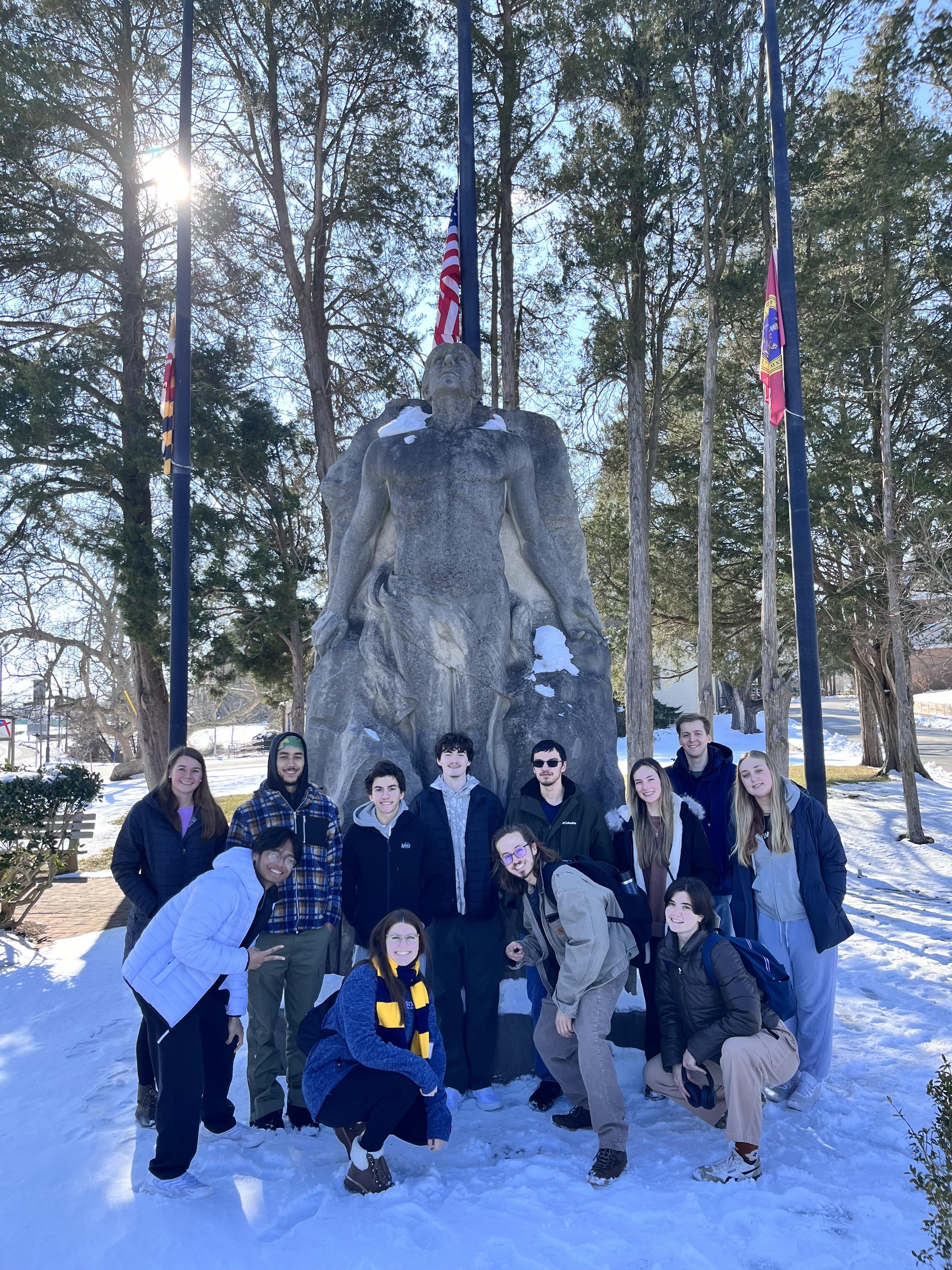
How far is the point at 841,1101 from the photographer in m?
3.82

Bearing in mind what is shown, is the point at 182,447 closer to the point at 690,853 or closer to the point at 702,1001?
the point at 690,853

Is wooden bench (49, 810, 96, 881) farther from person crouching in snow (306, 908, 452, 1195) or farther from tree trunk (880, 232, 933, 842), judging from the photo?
tree trunk (880, 232, 933, 842)

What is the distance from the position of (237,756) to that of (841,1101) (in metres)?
35.1

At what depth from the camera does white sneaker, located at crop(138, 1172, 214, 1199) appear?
3121mm

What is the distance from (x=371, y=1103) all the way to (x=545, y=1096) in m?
1.05

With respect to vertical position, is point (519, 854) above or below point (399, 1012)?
above

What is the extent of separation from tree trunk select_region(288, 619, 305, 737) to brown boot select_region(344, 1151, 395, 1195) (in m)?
11.1

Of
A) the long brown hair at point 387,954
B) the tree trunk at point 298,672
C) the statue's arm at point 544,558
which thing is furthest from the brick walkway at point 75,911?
the long brown hair at point 387,954

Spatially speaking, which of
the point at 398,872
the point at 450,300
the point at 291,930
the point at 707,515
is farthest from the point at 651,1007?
the point at 707,515

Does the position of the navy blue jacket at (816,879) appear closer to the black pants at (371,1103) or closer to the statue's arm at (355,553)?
the black pants at (371,1103)

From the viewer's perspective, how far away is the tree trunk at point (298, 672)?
46.4 ft

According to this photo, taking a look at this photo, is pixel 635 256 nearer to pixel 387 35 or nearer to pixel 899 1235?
pixel 387 35

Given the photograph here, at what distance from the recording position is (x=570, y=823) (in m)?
3.99

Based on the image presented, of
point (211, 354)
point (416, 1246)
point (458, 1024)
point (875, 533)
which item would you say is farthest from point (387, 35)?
point (416, 1246)
